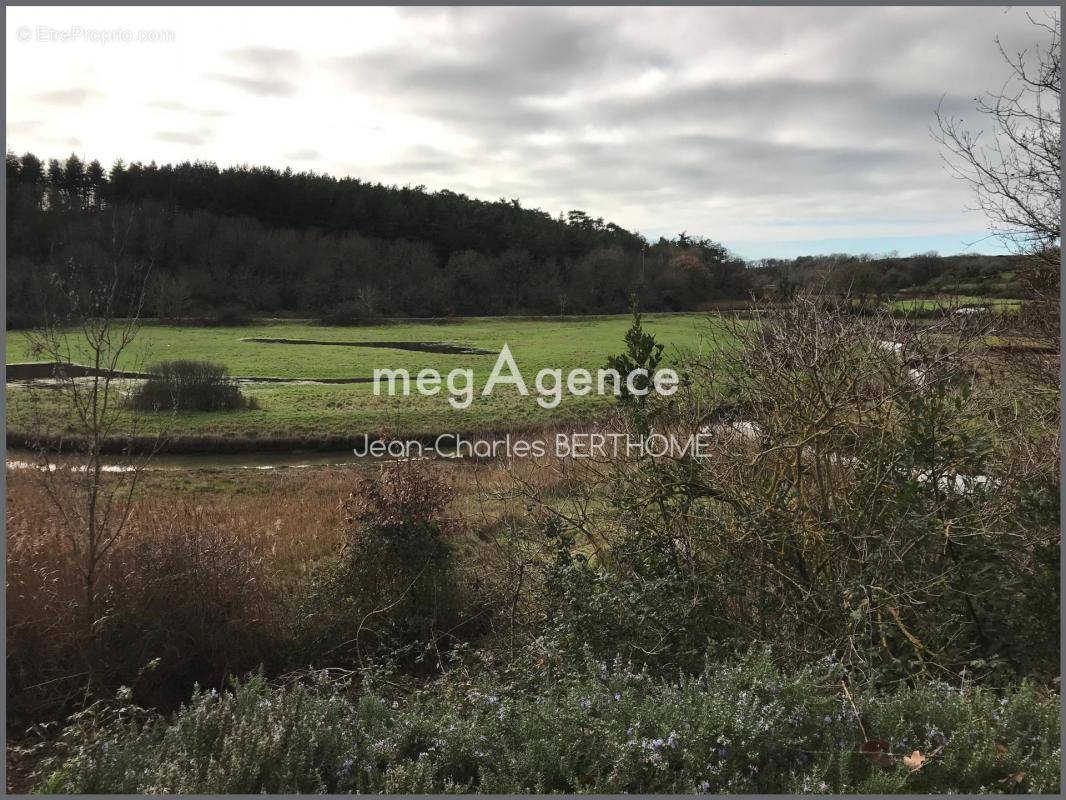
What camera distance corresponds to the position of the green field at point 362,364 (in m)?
17.1

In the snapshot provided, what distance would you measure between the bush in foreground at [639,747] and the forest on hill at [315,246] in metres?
16.0

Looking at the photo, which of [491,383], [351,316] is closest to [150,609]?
[491,383]

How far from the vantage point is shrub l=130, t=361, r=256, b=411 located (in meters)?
18.0

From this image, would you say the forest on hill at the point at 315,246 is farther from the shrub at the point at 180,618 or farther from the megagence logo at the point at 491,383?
the shrub at the point at 180,618

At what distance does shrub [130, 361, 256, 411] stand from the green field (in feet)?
1.89

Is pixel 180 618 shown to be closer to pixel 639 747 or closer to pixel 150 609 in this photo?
pixel 150 609

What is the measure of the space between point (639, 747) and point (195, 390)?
1893cm

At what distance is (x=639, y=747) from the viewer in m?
3.00

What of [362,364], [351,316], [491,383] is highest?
[351,316]

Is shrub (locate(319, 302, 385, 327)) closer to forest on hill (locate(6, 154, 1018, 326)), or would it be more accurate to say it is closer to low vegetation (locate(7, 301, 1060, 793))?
forest on hill (locate(6, 154, 1018, 326))

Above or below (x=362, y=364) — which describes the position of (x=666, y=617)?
below

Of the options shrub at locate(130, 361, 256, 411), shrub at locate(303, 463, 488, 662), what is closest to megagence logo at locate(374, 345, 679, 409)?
shrub at locate(130, 361, 256, 411)

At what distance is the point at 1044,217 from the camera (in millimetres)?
8383

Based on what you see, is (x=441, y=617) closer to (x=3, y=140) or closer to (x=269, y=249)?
(x=3, y=140)
